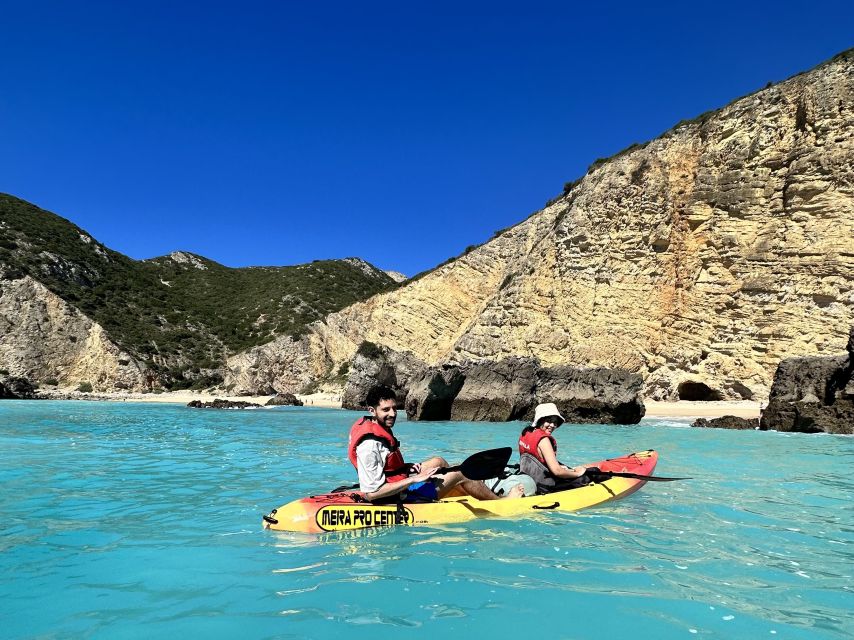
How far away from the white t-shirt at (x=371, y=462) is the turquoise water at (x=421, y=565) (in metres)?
0.46

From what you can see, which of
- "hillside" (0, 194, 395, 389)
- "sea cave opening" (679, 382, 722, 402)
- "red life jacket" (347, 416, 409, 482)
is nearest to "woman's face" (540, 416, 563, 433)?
"red life jacket" (347, 416, 409, 482)

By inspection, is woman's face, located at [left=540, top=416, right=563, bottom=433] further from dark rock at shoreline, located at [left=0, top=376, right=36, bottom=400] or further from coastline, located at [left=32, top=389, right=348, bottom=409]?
dark rock at shoreline, located at [left=0, top=376, right=36, bottom=400]

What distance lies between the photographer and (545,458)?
6480mm

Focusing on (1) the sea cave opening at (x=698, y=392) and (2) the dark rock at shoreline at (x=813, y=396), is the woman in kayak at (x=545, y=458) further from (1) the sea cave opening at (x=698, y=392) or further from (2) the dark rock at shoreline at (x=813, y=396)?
(1) the sea cave opening at (x=698, y=392)

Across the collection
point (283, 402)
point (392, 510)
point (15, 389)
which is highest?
point (392, 510)

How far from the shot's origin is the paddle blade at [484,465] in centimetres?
593

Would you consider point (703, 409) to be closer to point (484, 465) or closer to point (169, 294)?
point (484, 465)

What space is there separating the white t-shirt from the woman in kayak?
1.98 meters

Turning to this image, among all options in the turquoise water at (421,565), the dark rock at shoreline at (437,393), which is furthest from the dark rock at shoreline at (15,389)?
the turquoise water at (421,565)

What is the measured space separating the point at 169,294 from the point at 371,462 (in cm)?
6541

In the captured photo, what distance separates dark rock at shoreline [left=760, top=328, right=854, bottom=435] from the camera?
1442 cm

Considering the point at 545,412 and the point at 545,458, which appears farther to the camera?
the point at 545,412

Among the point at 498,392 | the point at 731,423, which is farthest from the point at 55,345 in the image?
the point at 731,423

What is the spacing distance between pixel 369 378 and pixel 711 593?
1181 inches
